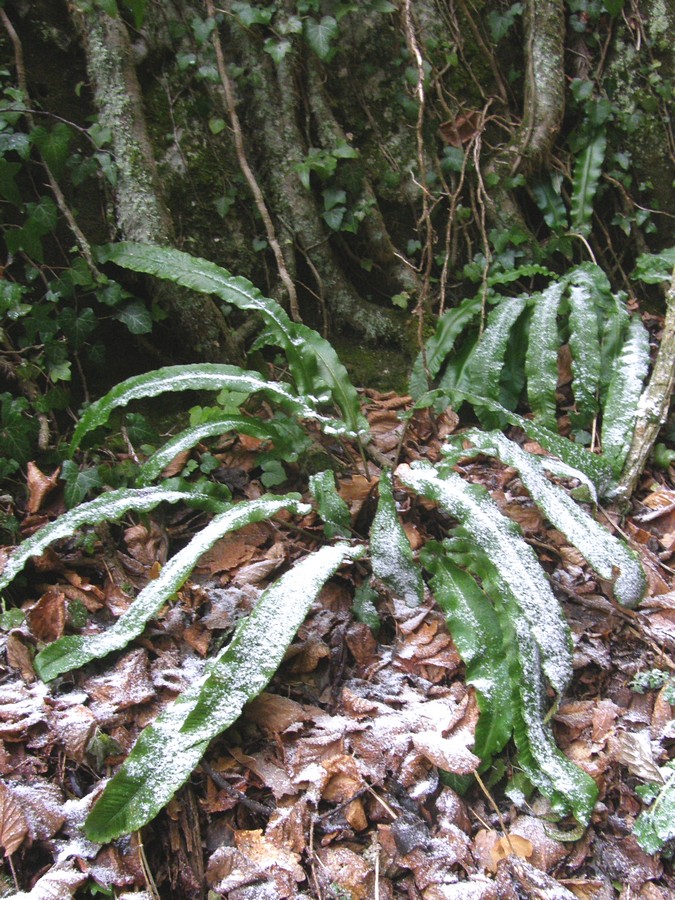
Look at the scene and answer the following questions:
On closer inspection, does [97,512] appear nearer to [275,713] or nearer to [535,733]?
[275,713]

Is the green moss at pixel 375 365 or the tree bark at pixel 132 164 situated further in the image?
the green moss at pixel 375 365

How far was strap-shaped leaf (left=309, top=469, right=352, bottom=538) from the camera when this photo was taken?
6.59 feet

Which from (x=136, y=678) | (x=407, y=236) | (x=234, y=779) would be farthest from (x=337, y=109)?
(x=234, y=779)

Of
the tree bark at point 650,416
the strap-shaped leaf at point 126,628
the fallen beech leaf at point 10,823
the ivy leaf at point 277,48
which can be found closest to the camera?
the fallen beech leaf at point 10,823

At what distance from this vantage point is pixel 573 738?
162 centimetres

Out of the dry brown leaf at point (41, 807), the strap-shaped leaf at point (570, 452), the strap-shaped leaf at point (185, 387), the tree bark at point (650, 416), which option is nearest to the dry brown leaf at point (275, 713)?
the dry brown leaf at point (41, 807)

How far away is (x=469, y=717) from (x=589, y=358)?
61.0 inches

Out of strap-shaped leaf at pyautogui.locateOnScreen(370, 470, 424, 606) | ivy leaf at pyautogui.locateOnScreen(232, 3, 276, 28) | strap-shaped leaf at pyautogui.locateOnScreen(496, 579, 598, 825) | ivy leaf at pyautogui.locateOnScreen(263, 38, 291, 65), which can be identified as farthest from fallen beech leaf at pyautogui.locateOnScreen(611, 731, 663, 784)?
ivy leaf at pyautogui.locateOnScreen(232, 3, 276, 28)

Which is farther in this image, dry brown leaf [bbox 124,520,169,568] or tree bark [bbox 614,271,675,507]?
tree bark [bbox 614,271,675,507]

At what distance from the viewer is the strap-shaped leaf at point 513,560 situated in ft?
5.14

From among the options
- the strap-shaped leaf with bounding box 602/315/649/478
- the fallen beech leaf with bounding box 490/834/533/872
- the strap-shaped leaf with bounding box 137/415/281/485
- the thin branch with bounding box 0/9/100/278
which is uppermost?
the thin branch with bounding box 0/9/100/278

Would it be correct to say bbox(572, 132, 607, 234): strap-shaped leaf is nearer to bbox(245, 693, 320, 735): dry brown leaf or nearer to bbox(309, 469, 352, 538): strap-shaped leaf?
bbox(309, 469, 352, 538): strap-shaped leaf

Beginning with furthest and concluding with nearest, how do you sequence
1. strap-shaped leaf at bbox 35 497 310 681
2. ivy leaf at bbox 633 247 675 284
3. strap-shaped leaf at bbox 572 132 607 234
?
1. strap-shaped leaf at bbox 572 132 607 234
2. ivy leaf at bbox 633 247 675 284
3. strap-shaped leaf at bbox 35 497 310 681

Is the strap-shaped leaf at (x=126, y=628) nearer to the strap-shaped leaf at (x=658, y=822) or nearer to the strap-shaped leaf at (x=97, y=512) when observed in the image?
the strap-shaped leaf at (x=97, y=512)
